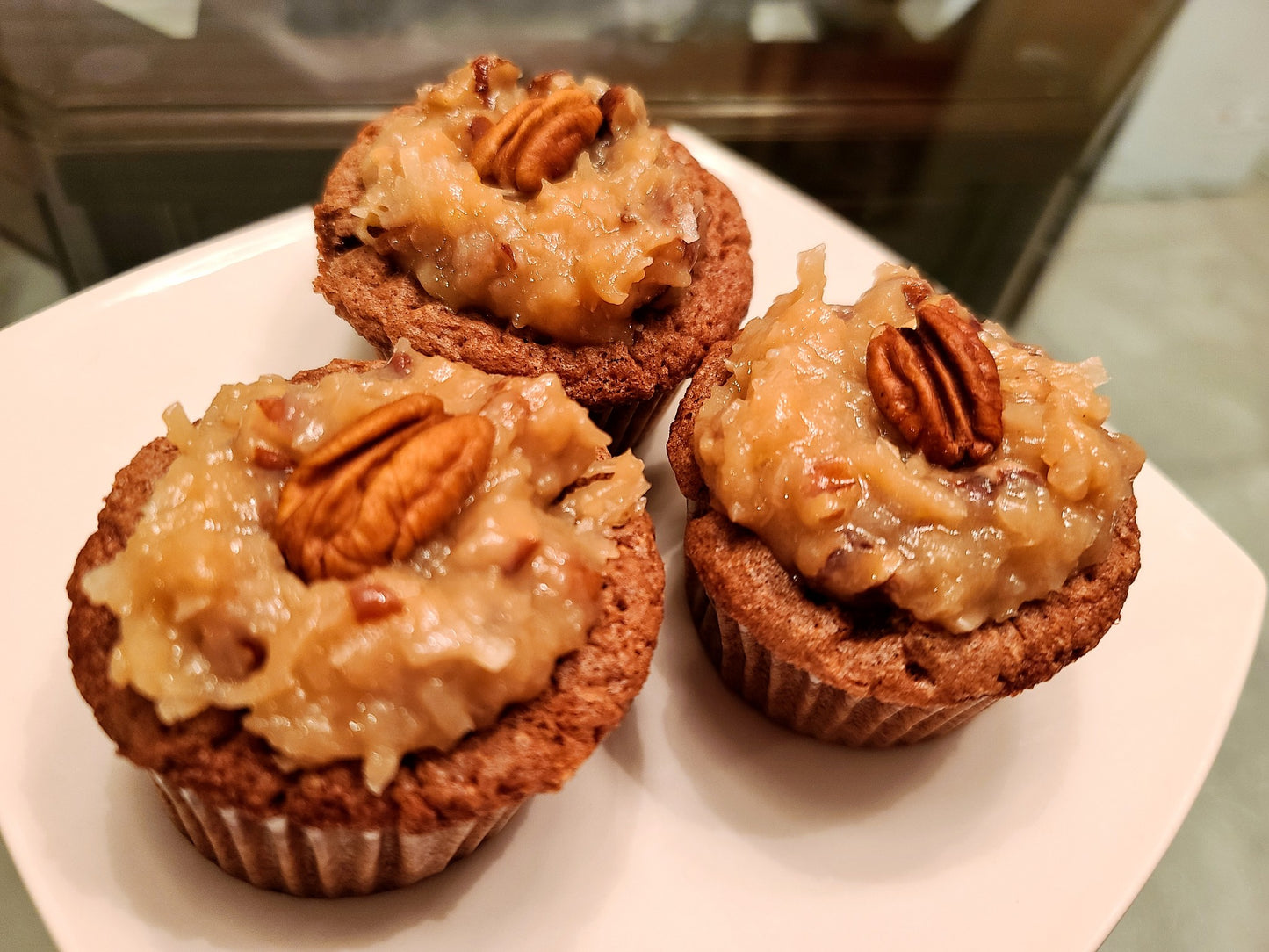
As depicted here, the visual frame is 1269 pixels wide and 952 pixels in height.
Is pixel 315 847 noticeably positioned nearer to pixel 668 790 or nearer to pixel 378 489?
pixel 378 489

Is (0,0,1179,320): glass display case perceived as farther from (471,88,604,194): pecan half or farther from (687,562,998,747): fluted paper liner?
(687,562,998,747): fluted paper liner

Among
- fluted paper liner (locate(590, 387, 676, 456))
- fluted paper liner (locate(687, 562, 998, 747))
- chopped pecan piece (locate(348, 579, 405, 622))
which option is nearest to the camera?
chopped pecan piece (locate(348, 579, 405, 622))

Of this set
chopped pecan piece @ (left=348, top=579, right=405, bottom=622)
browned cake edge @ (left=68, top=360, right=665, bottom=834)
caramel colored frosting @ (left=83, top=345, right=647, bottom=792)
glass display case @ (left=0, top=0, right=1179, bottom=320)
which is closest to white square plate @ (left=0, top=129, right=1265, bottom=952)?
browned cake edge @ (left=68, top=360, right=665, bottom=834)

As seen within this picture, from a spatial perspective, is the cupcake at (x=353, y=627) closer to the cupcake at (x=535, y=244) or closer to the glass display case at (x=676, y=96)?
the cupcake at (x=535, y=244)

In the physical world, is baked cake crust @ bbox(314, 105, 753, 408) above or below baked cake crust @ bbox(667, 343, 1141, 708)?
above

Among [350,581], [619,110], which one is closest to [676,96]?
[619,110]

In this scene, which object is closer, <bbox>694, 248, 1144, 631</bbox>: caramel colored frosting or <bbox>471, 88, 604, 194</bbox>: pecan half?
<bbox>694, 248, 1144, 631</bbox>: caramel colored frosting
